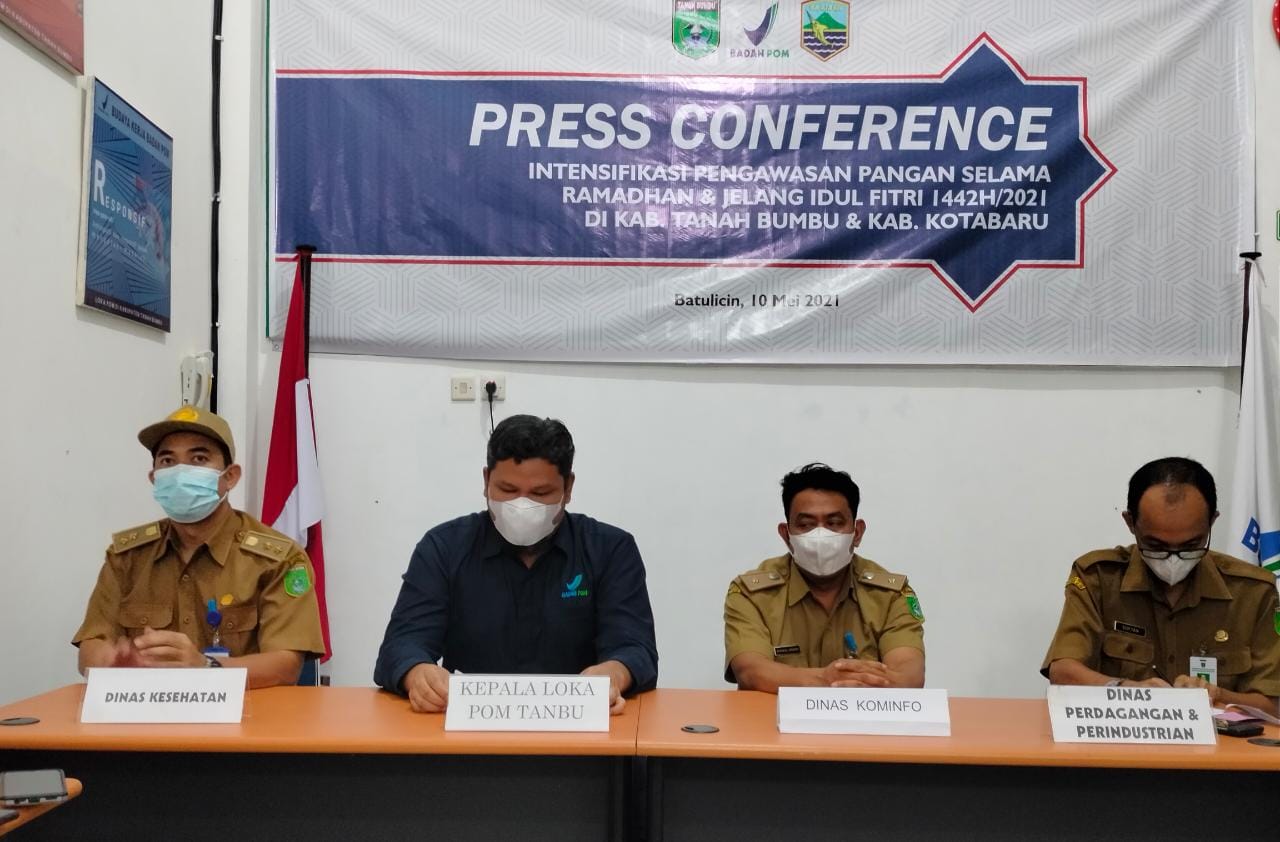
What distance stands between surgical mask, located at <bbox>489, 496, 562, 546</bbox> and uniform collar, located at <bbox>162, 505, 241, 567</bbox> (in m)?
0.58

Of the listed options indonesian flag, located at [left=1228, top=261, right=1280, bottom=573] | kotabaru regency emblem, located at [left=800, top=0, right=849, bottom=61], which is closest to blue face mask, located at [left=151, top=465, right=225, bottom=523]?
kotabaru regency emblem, located at [left=800, top=0, right=849, bottom=61]

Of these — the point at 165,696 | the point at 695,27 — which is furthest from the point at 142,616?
the point at 695,27

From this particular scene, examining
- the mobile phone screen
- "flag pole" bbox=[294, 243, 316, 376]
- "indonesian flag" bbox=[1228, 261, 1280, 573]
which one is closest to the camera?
the mobile phone screen

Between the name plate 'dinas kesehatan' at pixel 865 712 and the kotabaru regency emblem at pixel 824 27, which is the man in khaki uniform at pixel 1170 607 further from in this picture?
the kotabaru regency emblem at pixel 824 27

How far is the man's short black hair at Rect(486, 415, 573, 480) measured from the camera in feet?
7.13

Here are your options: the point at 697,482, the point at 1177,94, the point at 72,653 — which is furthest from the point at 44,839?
the point at 1177,94

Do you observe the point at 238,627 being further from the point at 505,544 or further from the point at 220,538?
the point at 505,544

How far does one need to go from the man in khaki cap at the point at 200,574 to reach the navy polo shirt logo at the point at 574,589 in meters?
0.51

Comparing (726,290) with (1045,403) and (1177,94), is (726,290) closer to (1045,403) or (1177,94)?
(1045,403)

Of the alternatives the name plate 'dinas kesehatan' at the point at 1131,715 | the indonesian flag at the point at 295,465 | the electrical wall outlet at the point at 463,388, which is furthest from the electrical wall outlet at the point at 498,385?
the name plate 'dinas kesehatan' at the point at 1131,715

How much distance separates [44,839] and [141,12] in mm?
2272

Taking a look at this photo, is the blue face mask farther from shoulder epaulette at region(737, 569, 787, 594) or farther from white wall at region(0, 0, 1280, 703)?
white wall at region(0, 0, 1280, 703)

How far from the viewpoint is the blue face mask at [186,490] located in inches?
88.3

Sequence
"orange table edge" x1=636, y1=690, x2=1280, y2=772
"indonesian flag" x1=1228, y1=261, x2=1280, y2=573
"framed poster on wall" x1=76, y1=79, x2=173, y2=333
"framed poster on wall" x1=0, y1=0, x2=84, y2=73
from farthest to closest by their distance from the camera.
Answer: "indonesian flag" x1=1228, y1=261, x2=1280, y2=573 → "framed poster on wall" x1=76, y1=79, x2=173, y2=333 → "framed poster on wall" x1=0, y1=0, x2=84, y2=73 → "orange table edge" x1=636, y1=690, x2=1280, y2=772
